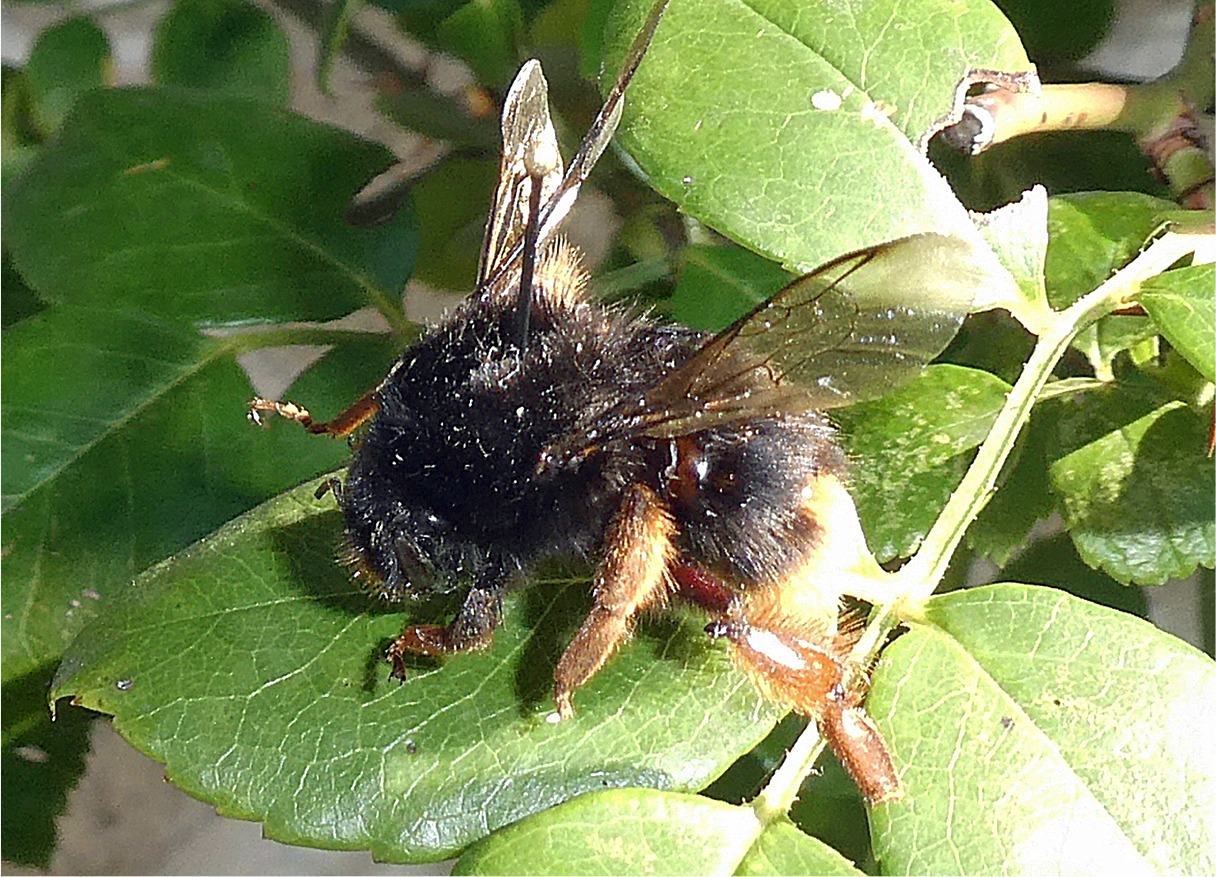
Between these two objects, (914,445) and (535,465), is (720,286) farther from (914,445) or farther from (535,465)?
Answer: (535,465)

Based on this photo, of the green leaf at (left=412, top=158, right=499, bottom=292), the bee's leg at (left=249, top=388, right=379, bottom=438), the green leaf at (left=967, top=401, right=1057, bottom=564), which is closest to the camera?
the bee's leg at (left=249, top=388, right=379, bottom=438)

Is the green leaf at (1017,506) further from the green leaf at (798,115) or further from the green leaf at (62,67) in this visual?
the green leaf at (62,67)

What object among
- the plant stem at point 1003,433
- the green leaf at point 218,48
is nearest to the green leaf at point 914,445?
the plant stem at point 1003,433

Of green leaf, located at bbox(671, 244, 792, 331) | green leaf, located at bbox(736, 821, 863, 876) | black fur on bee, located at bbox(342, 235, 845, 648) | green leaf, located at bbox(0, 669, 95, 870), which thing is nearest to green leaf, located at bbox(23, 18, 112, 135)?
green leaf, located at bbox(0, 669, 95, 870)

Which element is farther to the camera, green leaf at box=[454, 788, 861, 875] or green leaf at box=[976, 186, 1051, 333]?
green leaf at box=[976, 186, 1051, 333]

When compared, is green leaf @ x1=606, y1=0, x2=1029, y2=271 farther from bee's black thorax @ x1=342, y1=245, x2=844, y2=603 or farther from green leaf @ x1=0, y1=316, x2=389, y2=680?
green leaf @ x1=0, y1=316, x2=389, y2=680

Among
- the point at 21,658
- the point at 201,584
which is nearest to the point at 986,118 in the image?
the point at 201,584

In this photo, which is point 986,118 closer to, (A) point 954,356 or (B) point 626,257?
(A) point 954,356
